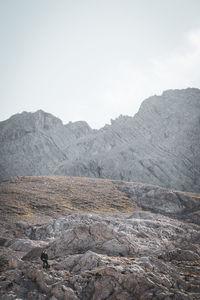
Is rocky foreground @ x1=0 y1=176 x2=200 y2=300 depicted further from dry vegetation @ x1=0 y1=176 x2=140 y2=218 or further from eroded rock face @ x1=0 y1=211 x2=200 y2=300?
dry vegetation @ x1=0 y1=176 x2=140 y2=218

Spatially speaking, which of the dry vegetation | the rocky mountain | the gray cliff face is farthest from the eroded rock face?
the gray cliff face

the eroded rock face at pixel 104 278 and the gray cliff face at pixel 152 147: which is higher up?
the gray cliff face at pixel 152 147

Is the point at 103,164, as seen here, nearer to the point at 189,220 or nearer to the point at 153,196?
the point at 153,196

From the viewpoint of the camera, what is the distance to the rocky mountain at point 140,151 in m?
141

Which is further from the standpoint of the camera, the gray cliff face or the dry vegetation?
the gray cliff face

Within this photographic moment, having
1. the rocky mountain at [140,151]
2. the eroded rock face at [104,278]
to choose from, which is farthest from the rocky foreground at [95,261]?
the rocky mountain at [140,151]

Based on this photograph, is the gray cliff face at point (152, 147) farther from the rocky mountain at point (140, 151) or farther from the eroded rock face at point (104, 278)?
the eroded rock face at point (104, 278)

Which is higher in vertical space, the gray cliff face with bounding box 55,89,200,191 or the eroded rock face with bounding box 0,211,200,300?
the gray cliff face with bounding box 55,89,200,191

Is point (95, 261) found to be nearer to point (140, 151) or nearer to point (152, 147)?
point (140, 151)

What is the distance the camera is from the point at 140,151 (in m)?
156

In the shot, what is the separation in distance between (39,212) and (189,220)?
42.4 metres

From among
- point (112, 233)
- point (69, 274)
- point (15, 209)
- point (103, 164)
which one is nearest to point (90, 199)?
point (15, 209)

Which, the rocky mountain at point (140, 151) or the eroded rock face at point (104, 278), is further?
the rocky mountain at point (140, 151)

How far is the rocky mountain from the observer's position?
14075cm
